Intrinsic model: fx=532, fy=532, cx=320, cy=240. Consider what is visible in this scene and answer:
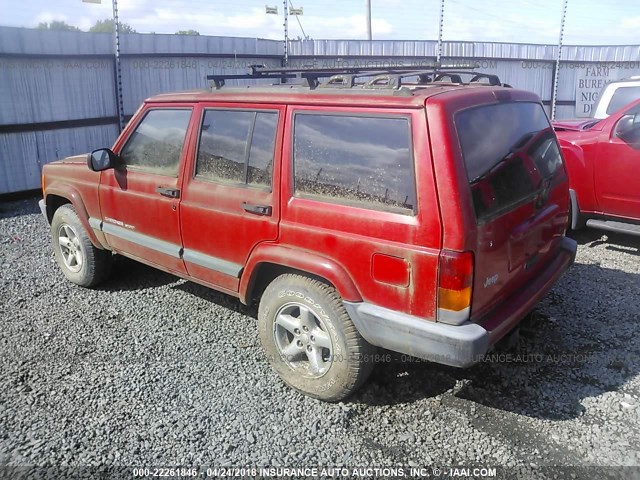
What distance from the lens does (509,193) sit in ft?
10.1

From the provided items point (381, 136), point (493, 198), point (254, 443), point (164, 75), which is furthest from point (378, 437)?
point (164, 75)

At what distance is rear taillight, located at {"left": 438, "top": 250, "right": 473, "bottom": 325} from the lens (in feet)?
8.71

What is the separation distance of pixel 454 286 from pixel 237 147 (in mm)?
1758

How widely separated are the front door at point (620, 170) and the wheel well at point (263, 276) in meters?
4.22

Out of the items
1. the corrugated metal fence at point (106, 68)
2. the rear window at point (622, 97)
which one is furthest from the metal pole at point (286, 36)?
the rear window at point (622, 97)

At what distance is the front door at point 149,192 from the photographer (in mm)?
3994

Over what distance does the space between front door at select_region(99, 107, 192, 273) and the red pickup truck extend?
14.3 feet

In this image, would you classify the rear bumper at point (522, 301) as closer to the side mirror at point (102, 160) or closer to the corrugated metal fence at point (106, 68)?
the side mirror at point (102, 160)

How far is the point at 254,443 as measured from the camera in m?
2.94

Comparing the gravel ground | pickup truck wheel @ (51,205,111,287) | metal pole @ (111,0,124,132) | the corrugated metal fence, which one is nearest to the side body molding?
the gravel ground

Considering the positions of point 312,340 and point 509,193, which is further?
point 312,340

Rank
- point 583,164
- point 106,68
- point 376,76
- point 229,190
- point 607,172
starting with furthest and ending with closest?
1. point 106,68
2. point 583,164
3. point 607,172
4. point 376,76
5. point 229,190

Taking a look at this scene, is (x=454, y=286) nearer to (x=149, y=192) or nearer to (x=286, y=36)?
(x=149, y=192)

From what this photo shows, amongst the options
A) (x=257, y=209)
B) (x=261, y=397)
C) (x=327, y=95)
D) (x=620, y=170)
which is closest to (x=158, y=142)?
(x=257, y=209)
